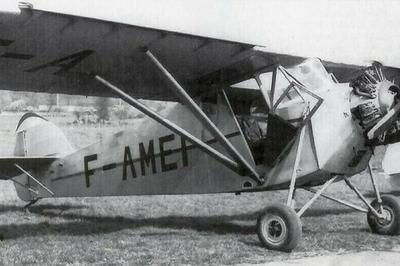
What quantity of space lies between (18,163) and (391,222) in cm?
643

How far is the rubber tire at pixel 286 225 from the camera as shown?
586 cm

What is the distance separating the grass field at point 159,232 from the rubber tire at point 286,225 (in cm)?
11

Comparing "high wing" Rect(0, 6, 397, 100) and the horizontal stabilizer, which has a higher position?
"high wing" Rect(0, 6, 397, 100)

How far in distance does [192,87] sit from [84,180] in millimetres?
2773

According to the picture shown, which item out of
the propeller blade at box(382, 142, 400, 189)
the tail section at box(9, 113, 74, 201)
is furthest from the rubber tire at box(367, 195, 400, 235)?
the propeller blade at box(382, 142, 400, 189)

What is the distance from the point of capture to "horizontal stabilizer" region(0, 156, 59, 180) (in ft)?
30.0

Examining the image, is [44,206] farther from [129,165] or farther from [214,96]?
[214,96]

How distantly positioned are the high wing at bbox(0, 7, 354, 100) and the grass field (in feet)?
7.20

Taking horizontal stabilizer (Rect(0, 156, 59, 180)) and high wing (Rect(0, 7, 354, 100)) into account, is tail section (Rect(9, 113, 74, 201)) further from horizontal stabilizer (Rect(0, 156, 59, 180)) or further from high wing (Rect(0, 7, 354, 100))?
high wing (Rect(0, 7, 354, 100))

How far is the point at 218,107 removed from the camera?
7.56m

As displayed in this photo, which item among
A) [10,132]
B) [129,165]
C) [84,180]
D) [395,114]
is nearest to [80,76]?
[129,165]

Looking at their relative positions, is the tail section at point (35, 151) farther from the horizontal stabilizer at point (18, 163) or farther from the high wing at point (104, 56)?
the high wing at point (104, 56)

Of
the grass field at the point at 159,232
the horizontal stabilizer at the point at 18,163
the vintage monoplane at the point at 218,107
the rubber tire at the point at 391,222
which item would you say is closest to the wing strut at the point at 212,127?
the vintage monoplane at the point at 218,107

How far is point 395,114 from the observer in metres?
6.29
